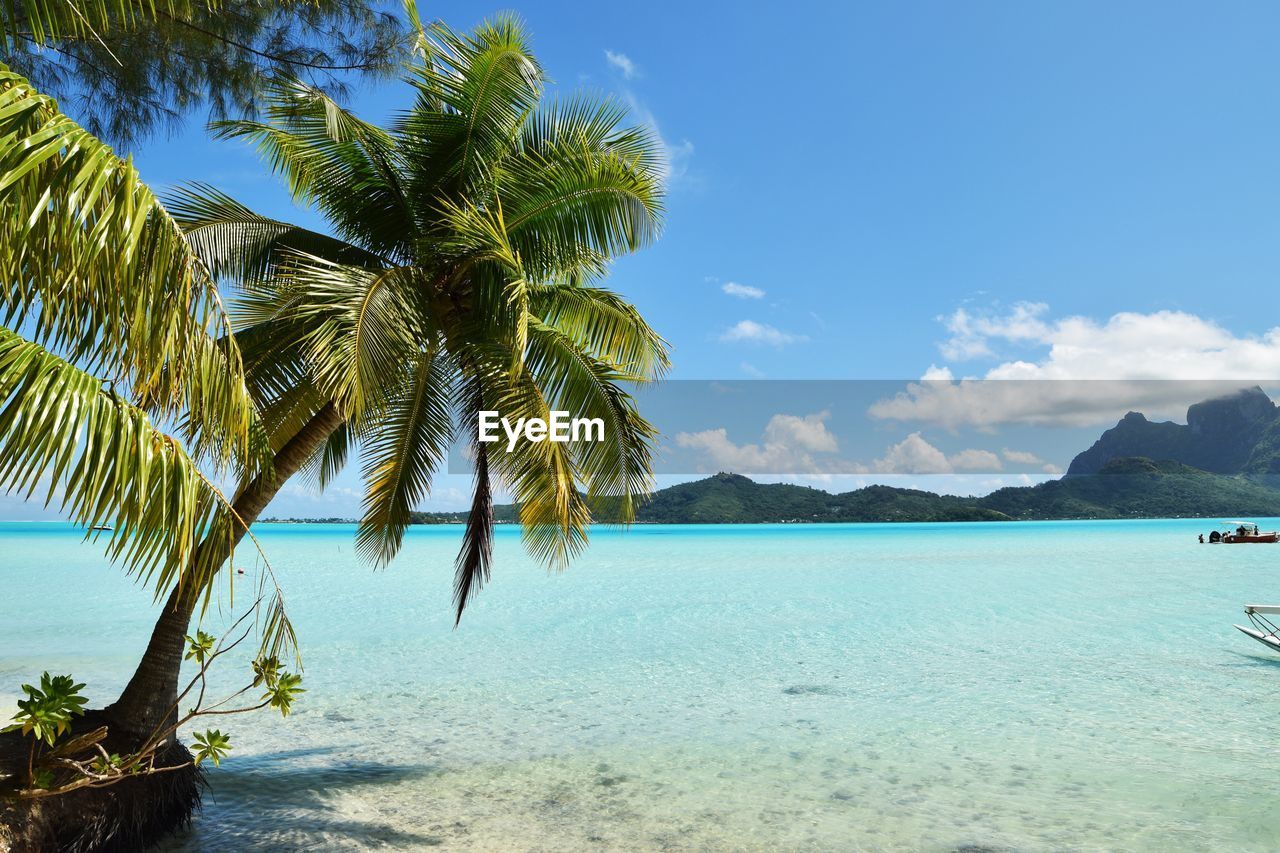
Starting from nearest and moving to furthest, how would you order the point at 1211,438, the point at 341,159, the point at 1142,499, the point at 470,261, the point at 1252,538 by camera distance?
the point at 470,261 → the point at 341,159 → the point at 1252,538 → the point at 1142,499 → the point at 1211,438

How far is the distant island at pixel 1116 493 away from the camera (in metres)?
86.3

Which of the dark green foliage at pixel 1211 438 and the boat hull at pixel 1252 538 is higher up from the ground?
the dark green foliage at pixel 1211 438

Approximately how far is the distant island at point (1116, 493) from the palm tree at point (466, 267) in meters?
72.4

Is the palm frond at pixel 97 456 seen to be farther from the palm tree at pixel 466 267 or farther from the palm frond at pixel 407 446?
the palm frond at pixel 407 446

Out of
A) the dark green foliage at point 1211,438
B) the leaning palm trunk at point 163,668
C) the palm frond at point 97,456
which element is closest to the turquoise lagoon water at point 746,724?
the leaning palm trunk at point 163,668

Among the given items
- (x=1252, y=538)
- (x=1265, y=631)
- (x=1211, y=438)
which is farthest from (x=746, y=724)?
(x=1211, y=438)

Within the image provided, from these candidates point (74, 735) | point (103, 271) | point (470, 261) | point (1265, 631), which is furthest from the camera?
point (1265, 631)

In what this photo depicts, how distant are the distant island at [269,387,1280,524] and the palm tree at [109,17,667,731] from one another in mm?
72364

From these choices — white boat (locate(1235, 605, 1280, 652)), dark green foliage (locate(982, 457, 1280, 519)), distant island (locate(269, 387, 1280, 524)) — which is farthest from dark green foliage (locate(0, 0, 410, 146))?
dark green foliage (locate(982, 457, 1280, 519))

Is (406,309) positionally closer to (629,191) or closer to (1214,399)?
(629,191)

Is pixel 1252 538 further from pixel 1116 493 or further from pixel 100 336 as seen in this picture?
pixel 1116 493

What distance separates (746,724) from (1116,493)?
332ft

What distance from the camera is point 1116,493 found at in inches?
3718

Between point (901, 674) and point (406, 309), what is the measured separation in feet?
28.8
